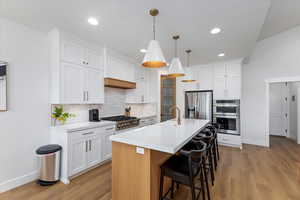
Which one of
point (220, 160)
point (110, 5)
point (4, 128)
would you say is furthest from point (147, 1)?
point (220, 160)

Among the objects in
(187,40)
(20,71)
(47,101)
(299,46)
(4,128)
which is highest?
(299,46)

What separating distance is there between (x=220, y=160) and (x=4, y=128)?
4250mm

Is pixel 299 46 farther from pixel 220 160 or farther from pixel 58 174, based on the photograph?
pixel 58 174

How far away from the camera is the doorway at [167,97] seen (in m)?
5.44

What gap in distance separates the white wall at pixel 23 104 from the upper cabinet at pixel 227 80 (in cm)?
456

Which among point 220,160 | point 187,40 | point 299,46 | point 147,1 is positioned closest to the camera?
point 147,1

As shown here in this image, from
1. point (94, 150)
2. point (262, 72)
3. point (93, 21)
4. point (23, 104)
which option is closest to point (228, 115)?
point (262, 72)

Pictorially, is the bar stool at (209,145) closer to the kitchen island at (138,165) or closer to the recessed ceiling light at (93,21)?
the kitchen island at (138,165)

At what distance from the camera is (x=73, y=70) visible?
270 centimetres

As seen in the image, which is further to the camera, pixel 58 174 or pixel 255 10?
pixel 58 174

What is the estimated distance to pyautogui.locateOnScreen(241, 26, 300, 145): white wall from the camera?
4.09m

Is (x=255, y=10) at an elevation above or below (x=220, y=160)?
above

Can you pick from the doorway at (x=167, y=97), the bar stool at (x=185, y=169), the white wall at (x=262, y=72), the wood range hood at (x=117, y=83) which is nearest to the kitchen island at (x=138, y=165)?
the bar stool at (x=185, y=169)

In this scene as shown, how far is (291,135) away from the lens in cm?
515
